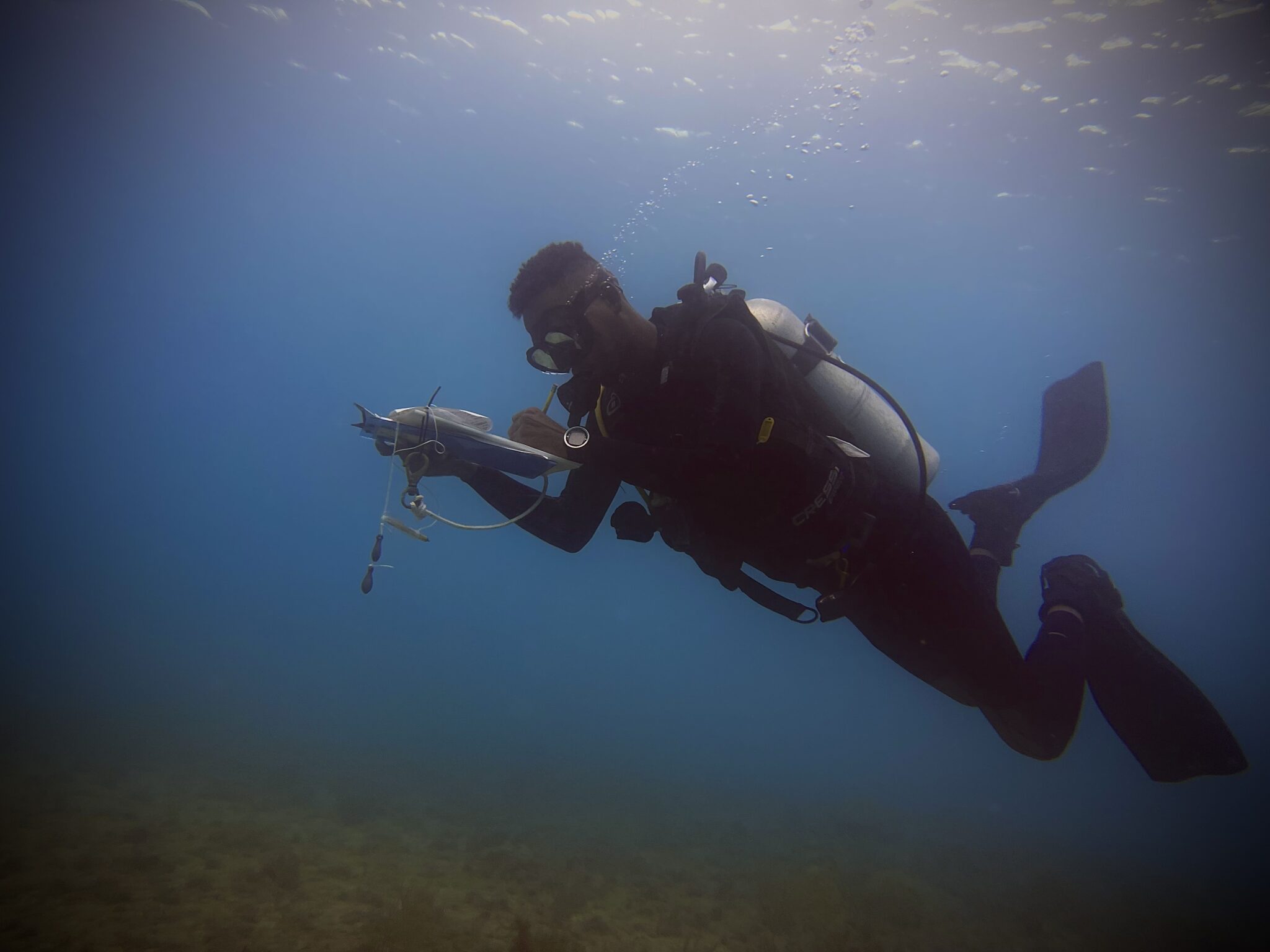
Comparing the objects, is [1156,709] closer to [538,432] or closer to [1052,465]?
[1052,465]

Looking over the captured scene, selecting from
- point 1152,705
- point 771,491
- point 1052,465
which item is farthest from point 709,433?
point 1052,465

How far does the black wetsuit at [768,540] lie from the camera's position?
8.45 ft

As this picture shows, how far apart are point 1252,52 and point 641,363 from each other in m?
18.3

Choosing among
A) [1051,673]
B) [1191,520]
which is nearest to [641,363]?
[1051,673]

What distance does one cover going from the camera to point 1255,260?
56.7 feet

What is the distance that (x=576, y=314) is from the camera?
9.67ft

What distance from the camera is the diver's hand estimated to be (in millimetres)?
2795

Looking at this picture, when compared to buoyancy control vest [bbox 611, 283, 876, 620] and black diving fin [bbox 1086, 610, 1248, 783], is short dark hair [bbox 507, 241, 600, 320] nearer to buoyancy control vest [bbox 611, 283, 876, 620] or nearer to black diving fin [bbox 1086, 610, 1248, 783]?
buoyancy control vest [bbox 611, 283, 876, 620]

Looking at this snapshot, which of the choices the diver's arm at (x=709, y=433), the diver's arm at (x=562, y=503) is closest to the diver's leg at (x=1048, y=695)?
the diver's arm at (x=709, y=433)

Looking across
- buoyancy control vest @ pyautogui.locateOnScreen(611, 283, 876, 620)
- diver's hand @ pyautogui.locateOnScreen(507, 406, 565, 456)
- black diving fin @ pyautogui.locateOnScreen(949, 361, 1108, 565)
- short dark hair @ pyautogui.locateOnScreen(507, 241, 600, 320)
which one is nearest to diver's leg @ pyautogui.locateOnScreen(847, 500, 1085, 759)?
buoyancy control vest @ pyautogui.locateOnScreen(611, 283, 876, 620)

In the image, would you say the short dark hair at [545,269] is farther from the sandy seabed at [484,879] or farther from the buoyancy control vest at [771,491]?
the sandy seabed at [484,879]

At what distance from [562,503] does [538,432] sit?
2.14ft

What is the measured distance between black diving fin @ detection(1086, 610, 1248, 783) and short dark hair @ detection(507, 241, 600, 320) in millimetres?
4490

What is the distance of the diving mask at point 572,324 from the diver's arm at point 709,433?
59cm
